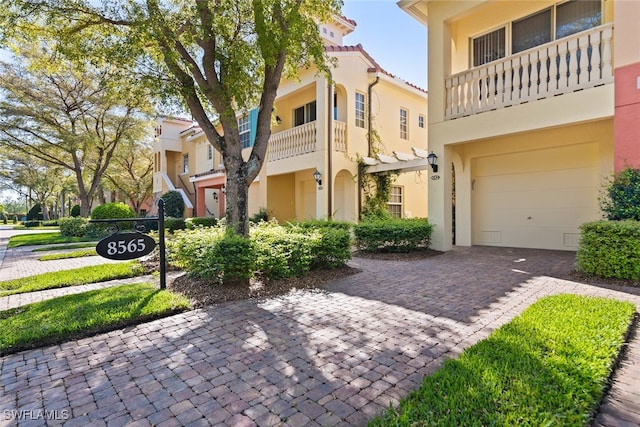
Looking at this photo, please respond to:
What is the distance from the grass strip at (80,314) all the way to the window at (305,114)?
1066 cm

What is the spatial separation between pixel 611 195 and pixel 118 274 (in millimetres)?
10372

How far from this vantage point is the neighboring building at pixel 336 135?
40.8ft

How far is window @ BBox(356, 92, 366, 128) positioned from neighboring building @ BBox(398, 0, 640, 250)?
3.62 m

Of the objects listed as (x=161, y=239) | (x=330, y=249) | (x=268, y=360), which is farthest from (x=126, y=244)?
(x=330, y=249)

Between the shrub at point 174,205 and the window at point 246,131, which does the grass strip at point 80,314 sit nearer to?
the window at point 246,131

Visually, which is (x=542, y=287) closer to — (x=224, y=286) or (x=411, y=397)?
(x=411, y=397)

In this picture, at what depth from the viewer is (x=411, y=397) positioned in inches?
103

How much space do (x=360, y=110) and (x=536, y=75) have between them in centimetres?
650

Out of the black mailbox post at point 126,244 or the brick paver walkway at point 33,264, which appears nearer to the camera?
the black mailbox post at point 126,244

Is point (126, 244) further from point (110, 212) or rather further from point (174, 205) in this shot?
point (174, 205)

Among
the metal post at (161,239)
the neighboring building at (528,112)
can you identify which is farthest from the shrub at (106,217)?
the neighboring building at (528,112)

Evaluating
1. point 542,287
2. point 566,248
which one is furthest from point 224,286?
point 566,248

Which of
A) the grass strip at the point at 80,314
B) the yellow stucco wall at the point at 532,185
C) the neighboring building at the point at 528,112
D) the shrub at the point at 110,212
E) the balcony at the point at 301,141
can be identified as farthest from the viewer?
the shrub at the point at 110,212

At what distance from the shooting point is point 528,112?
8109 mm
